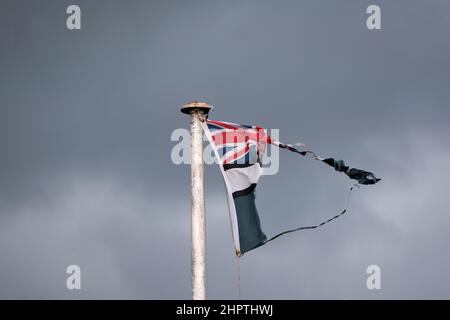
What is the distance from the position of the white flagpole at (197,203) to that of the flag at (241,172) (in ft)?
1.04

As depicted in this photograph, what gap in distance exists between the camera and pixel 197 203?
17.1m

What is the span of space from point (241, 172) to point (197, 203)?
1.79m

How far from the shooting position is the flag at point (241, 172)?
1781 centimetres

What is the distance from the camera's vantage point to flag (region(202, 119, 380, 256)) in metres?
17.8

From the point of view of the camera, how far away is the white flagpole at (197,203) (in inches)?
652

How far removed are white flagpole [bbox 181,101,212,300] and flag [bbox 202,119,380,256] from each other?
0.32m

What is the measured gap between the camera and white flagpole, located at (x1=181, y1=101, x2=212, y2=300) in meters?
16.6
